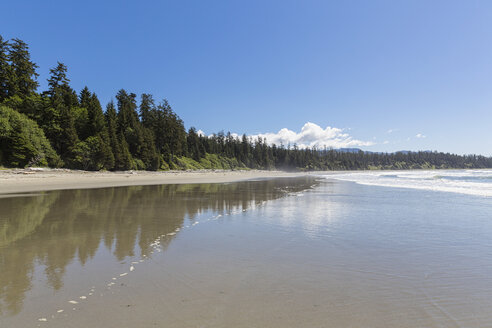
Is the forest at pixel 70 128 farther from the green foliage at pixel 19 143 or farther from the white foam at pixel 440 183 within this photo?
the white foam at pixel 440 183

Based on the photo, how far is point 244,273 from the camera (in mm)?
5090

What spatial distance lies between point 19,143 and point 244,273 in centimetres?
4424

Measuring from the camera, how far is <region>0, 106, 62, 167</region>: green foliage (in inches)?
1390

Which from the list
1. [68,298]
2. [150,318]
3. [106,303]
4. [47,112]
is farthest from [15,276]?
[47,112]

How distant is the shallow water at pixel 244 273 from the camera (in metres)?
3.52

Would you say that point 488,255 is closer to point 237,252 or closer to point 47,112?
point 237,252

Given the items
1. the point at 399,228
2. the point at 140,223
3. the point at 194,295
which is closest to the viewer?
the point at 194,295

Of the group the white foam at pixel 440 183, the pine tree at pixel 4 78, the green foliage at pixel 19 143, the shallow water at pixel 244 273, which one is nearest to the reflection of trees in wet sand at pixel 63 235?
the shallow water at pixel 244 273

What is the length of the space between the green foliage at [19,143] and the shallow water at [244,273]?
3457cm

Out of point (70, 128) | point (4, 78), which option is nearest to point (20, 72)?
point (4, 78)

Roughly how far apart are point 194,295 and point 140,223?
6.51 metres

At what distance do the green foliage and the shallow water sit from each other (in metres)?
34.6

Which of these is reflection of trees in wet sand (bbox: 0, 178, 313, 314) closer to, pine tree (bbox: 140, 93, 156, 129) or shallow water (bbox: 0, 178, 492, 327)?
shallow water (bbox: 0, 178, 492, 327)

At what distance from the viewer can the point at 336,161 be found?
656 feet
